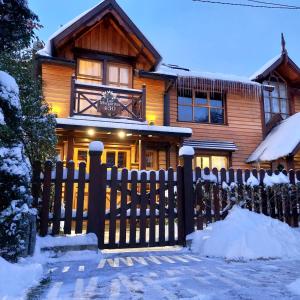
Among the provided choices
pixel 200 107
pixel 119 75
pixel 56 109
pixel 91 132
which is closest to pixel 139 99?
pixel 119 75

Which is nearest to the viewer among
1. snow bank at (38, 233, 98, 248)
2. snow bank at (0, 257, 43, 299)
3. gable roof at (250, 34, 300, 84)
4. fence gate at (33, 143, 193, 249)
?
snow bank at (0, 257, 43, 299)

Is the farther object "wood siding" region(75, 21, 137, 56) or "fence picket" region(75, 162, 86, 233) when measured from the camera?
"wood siding" region(75, 21, 137, 56)

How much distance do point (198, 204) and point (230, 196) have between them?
78 centimetres

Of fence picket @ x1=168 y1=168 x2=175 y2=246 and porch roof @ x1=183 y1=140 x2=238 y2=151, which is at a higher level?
porch roof @ x1=183 y1=140 x2=238 y2=151

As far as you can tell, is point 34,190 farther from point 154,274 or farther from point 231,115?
point 231,115

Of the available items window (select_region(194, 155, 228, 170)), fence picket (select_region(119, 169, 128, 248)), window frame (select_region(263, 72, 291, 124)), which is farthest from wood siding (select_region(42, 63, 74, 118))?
window frame (select_region(263, 72, 291, 124))

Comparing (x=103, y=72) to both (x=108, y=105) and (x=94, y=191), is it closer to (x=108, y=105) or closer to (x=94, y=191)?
(x=108, y=105)

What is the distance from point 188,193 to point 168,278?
287cm

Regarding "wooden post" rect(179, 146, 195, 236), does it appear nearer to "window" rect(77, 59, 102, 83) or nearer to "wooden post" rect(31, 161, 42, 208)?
"wooden post" rect(31, 161, 42, 208)

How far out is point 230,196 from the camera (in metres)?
7.20

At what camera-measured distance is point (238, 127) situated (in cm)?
1525

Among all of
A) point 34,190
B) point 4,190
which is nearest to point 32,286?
point 4,190

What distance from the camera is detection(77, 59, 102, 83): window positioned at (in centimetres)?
1305

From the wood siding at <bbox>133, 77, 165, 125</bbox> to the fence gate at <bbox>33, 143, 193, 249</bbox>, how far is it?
6910mm
